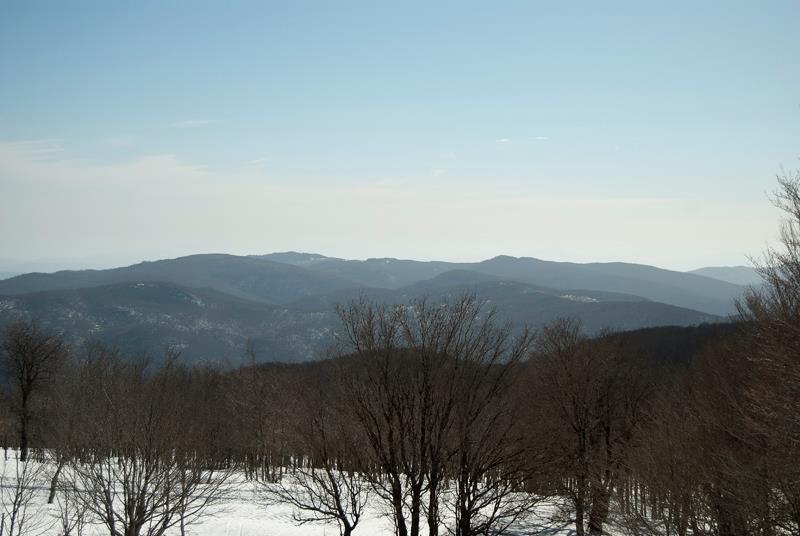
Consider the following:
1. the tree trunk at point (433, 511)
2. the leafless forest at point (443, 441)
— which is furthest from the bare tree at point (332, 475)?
the tree trunk at point (433, 511)

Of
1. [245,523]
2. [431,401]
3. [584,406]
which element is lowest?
[245,523]

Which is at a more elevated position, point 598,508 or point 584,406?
point 584,406

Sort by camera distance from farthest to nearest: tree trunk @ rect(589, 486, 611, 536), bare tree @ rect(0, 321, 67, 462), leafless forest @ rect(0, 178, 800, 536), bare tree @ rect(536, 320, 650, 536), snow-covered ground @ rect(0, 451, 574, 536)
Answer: bare tree @ rect(0, 321, 67, 462), bare tree @ rect(536, 320, 650, 536), snow-covered ground @ rect(0, 451, 574, 536), tree trunk @ rect(589, 486, 611, 536), leafless forest @ rect(0, 178, 800, 536)

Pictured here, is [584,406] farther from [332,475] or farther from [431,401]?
[332,475]

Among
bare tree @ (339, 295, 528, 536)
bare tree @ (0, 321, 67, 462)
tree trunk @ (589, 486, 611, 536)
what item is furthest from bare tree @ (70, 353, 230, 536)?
bare tree @ (0, 321, 67, 462)

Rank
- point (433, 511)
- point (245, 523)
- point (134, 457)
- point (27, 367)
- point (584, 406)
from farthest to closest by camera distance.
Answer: point (27, 367)
point (584, 406)
point (245, 523)
point (134, 457)
point (433, 511)

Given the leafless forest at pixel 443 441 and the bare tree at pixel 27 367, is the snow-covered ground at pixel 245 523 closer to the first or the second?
the leafless forest at pixel 443 441

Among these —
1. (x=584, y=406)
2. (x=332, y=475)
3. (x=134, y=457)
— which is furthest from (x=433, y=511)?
(x=584, y=406)

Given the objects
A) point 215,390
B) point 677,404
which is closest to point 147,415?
point 677,404

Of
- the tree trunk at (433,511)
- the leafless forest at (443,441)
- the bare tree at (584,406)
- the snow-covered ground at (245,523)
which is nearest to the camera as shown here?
the tree trunk at (433,511)

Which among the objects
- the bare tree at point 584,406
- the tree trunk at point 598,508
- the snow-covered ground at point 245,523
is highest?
the bare tree at point 584,406

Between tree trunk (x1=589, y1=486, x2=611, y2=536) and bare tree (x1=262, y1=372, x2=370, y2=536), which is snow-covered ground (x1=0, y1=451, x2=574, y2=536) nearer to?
tree trunk (x1=589, y1=486, x2=611, y2=536)

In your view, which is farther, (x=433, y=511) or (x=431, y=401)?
(x=431, y=401)

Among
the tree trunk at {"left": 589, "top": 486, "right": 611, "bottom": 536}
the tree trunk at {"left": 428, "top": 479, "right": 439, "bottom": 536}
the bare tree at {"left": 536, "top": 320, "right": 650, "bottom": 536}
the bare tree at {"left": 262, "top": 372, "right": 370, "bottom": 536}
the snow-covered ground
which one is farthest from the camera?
the bare tree at {"left": 536, "top": 320, "right": 650, "bottom": 536}
